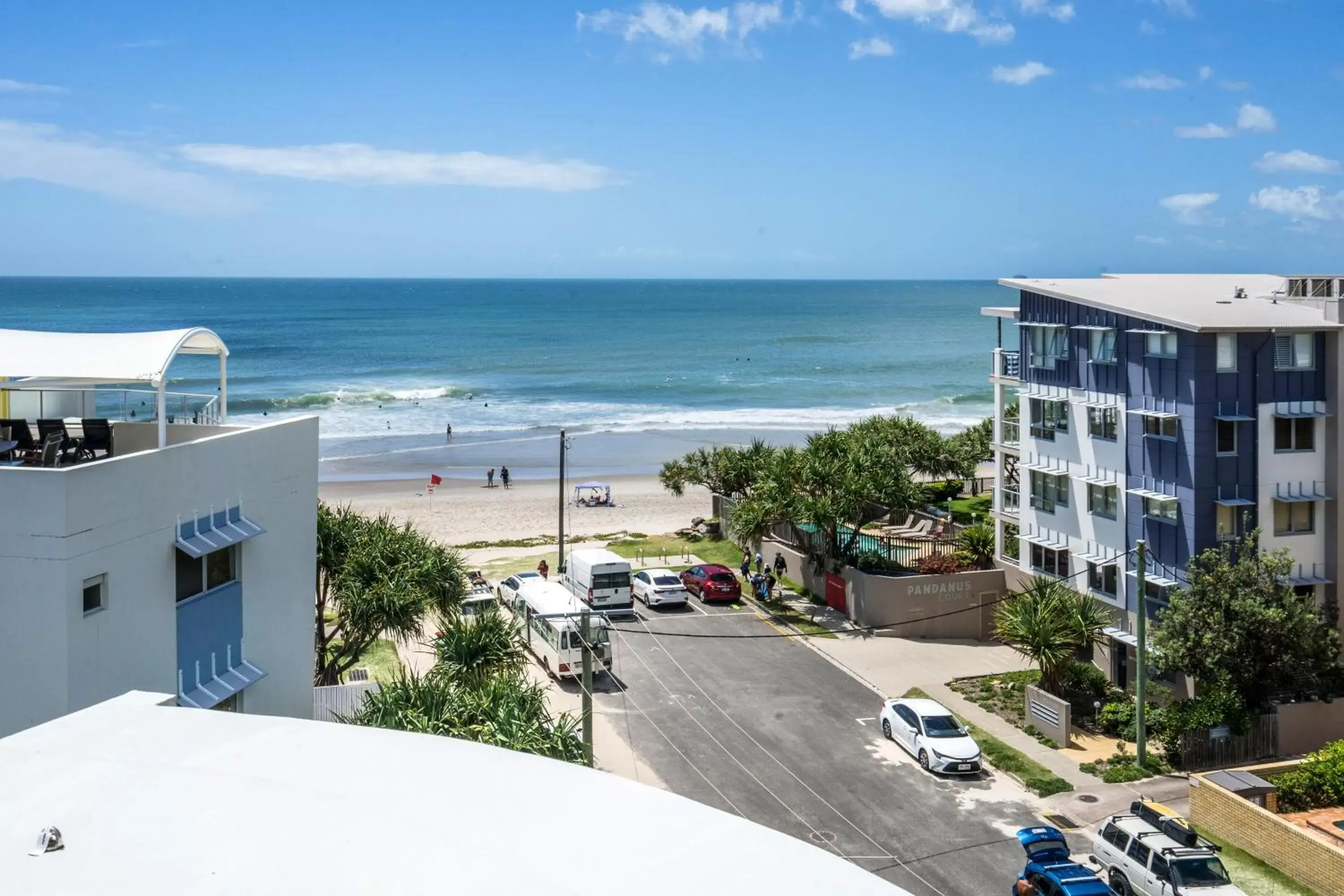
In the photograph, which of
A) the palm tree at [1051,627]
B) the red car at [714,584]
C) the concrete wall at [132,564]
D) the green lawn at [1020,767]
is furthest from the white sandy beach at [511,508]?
the concrete wall at [132,564]

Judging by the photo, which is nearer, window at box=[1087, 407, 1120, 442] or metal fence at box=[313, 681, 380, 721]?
metal fence at box=[313, 681, 380, 721]

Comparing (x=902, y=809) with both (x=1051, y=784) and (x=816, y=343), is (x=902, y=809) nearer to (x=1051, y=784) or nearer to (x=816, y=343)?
(x=1051, y=784)

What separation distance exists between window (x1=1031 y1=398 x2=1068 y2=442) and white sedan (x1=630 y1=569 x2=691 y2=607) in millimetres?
12252

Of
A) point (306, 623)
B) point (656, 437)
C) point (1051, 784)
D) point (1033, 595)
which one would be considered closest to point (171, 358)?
point (306, 623)

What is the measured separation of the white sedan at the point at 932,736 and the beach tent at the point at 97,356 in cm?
1650

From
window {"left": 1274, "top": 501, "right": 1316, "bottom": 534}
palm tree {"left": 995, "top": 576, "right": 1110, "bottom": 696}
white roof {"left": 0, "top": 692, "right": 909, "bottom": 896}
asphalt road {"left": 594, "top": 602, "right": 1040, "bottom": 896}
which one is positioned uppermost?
window {"left": 1274, "top": 501, "right": 1316, "bottom": 534}

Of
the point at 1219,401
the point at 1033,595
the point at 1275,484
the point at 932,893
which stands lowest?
the point at 932,893

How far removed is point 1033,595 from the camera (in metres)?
29.5

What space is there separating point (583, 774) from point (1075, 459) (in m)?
25.4

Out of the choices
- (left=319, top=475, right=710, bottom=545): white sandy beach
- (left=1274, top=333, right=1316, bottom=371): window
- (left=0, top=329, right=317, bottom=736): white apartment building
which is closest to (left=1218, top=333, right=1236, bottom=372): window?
(left=1274, top=333, right=1316, bottom=371): window

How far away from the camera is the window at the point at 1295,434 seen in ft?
94.3

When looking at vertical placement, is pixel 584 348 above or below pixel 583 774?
above

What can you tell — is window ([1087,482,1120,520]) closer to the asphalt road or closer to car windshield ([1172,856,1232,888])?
the asphalt road

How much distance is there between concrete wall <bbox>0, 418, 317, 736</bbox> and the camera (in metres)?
14.0
